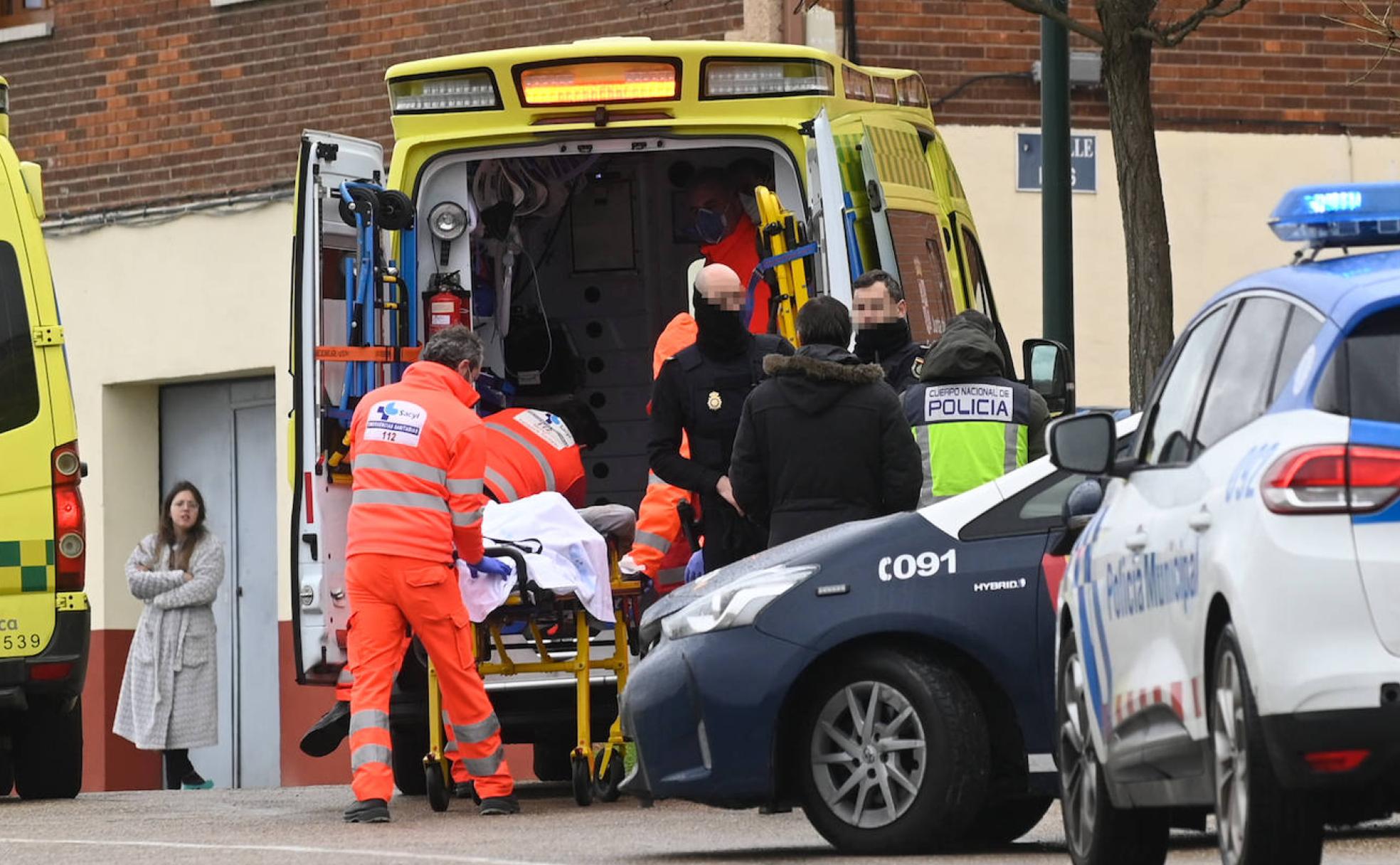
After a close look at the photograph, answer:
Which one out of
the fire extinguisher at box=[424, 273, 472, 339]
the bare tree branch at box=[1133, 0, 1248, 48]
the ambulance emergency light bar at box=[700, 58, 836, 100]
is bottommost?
the fire extinguisher at box=[424, 273, 472, 339]

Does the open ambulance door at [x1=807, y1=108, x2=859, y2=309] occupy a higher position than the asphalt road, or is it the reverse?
the open ambulance door at [x1=807, y1=108, x2=859, y2=309]

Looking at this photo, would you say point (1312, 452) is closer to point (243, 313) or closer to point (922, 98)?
point (922, 98)

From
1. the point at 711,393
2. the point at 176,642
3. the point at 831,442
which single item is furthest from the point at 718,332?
the point at 176,642

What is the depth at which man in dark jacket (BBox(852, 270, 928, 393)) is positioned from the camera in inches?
421

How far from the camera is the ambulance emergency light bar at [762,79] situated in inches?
441

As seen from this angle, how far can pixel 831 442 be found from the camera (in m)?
9.94

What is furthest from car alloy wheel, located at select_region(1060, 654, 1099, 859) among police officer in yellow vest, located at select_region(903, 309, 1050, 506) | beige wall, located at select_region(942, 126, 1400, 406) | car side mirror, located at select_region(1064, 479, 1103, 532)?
beige wall, located at select_region(942, 126, 1400, 406)

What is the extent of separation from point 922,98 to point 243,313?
670 centimetres

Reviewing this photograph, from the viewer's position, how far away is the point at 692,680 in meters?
8.77

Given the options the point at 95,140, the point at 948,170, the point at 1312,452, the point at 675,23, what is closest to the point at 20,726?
the point at 948,170

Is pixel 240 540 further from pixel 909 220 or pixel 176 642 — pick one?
pixel 909 220

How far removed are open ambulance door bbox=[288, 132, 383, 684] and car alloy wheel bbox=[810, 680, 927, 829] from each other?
2645 millimetres

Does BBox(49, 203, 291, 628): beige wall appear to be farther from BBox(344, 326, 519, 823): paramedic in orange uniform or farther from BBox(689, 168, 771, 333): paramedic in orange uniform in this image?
BBox(344, 326, 519, 823): paramedic in orange uniform

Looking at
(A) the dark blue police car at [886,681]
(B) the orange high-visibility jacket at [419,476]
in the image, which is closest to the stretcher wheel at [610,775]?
(B) the orange high-visibility jacket at [419,476]
